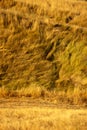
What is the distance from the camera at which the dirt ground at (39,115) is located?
1245 centimetres

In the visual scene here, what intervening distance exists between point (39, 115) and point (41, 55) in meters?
5.59

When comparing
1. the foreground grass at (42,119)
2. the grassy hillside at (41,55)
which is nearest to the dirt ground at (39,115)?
the foreground grass at (42,119)

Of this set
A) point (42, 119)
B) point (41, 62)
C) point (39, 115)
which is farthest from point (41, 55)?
point (42, 119)

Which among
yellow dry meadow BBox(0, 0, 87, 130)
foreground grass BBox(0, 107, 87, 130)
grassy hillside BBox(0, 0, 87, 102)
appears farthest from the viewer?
grassy hillside BBox(0, 0, 87, 102)

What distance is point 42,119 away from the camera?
1320cm

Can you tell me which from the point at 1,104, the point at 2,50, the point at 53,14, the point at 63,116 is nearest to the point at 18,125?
the point at 63,116

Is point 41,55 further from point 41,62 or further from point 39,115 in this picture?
point 39,115

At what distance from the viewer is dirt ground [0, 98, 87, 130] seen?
40.8ft

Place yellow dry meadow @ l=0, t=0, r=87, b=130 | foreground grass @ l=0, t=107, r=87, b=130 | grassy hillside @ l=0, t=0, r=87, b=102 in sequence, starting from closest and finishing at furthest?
foreground grass @ l=0, t=107, r=87, b=130 → yellow dry meadow @ l=0, t=0, r=87, b=130 → grassy hillside @ l=0, t=0, r=87, b=102

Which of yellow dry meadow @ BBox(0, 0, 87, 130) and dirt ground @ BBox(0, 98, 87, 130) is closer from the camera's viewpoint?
dirt ground @ BBox(0, 98, 87, 130)

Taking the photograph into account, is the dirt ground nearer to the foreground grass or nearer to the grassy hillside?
the foreground grass

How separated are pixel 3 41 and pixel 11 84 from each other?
2.23 metres

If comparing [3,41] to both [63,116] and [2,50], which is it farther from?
[63,116]

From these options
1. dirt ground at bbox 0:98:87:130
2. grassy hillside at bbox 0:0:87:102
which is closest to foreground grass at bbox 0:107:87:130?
dirt ground at bbox 0:98:87:130
